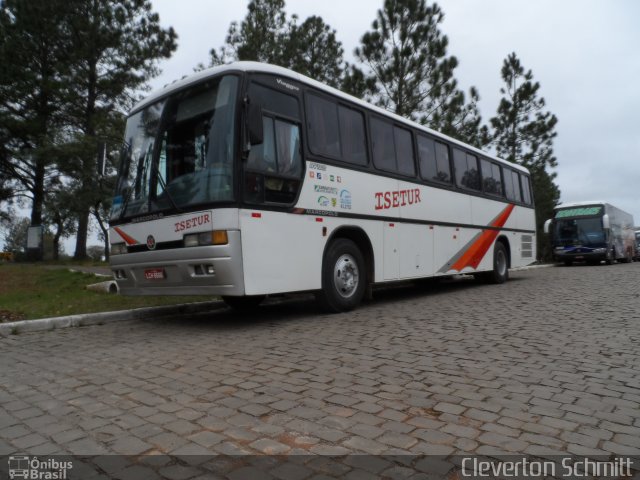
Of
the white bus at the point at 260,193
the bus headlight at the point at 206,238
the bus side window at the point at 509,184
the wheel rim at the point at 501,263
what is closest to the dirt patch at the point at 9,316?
the white bus at the point at 260,193

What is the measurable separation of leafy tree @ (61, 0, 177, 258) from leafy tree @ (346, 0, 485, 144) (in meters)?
12.2

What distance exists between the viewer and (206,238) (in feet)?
19.6

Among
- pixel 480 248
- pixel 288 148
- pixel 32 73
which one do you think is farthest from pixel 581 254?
pixel 32 73

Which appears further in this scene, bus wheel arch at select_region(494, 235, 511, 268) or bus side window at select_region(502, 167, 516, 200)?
bus side window at select_region(502, 167, 516, 200)

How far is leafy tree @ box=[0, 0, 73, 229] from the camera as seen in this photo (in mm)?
24125

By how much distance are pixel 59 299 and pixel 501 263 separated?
1103cm

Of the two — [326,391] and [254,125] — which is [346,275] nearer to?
[254,125]

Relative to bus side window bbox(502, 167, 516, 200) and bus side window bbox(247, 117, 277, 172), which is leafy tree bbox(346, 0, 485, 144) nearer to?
bus side window bbox(502, 167, 516, 200)

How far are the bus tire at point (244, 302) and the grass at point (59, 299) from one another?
98 centimetres

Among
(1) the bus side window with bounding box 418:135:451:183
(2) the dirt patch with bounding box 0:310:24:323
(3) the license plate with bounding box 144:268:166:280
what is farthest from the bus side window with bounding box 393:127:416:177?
(2) the dirt patch with bounding box 0:310:24:323

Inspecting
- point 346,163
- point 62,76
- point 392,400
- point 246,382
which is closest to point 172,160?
point 346,163

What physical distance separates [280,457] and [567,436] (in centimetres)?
165

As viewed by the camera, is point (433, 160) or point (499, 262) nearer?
point (433, 160)

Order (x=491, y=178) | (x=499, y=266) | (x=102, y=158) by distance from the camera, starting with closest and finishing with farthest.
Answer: (x=102, y=158), (x=491, y=178), (x=499, y=266)
